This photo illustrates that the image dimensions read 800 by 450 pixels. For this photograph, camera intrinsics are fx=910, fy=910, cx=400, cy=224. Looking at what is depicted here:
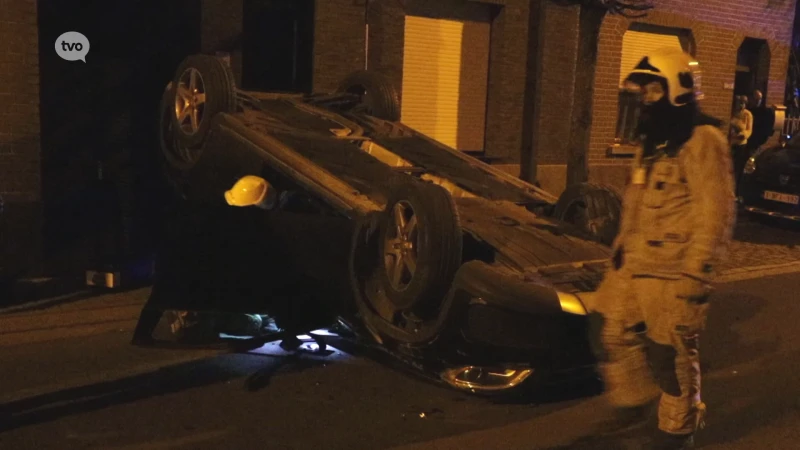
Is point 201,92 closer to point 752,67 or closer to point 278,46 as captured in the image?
point 278,46

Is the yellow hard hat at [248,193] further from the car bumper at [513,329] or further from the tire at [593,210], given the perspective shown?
the tire at [593,210]

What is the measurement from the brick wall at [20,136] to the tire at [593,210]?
486 centimetres

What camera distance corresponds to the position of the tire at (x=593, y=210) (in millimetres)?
6320

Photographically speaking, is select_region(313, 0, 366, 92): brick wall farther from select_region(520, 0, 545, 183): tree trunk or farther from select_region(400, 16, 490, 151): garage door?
select_region(520, 0, 545, 183): tree trunk

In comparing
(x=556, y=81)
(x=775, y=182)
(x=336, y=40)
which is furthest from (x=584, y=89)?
(x=775, y=182)

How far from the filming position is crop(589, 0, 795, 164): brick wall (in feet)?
48.1

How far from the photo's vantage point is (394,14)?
11.6 meters

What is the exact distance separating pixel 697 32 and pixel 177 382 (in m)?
12.7

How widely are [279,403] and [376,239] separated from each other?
1.19 m

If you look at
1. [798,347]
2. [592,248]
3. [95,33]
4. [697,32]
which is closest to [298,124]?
[592,248]

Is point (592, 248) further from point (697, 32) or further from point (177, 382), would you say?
point (697, 32)

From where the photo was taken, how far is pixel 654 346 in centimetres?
418

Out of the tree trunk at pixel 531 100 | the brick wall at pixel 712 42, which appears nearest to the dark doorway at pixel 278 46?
the tree trunk at pixel 531 100

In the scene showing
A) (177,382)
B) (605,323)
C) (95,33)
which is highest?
(95,33)
